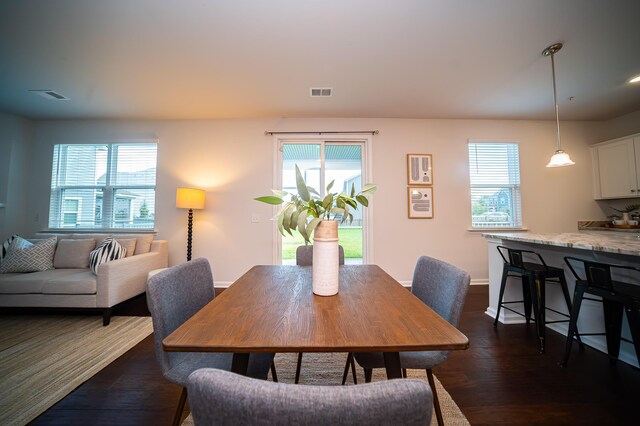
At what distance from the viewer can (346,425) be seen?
0.35m

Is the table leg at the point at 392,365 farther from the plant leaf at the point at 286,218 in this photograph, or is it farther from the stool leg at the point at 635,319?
the stool leg at the point at 635,319

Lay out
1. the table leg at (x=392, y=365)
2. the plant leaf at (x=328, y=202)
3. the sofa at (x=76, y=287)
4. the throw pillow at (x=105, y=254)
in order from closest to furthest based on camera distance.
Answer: the table leg at (x=392, y=365) < the plant leaf at (x=328, y=202) < the sofa at (x=76, y=287) < the throw pillow at (x=105, y=254)

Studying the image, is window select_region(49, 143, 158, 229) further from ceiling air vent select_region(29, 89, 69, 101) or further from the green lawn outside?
the green lawn outside

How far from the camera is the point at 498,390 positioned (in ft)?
4.84

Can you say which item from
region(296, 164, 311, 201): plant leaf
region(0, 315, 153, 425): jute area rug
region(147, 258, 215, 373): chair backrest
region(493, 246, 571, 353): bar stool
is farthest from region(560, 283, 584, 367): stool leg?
region(0, 315, 153, 425): jute area rug

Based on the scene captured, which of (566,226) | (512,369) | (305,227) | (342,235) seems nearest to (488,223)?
(566,226)

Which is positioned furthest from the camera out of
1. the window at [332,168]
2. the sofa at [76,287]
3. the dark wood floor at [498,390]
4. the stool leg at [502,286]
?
the window at [332,168]

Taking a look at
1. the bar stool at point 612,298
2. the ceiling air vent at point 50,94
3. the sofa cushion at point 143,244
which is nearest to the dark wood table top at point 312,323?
the bar stool at point 612,298

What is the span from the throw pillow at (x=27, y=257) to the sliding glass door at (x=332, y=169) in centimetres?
290

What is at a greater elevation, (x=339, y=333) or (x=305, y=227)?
(x=305, y=227)

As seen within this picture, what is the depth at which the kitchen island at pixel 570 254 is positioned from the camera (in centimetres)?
163

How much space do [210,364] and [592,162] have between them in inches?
228

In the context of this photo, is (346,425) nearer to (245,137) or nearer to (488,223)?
(245,137)

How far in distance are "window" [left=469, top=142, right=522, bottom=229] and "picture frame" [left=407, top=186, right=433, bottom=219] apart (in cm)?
74
